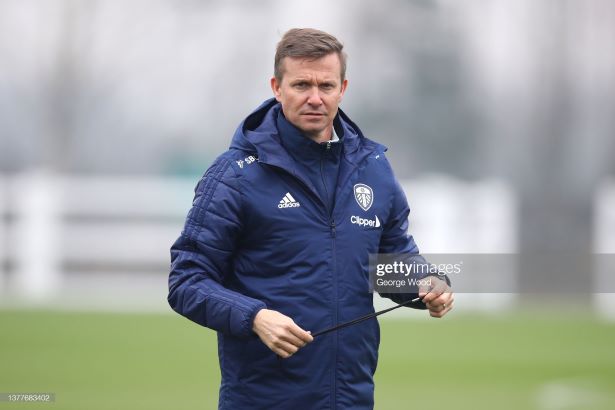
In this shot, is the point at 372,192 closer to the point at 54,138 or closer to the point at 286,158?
the point at 286,158

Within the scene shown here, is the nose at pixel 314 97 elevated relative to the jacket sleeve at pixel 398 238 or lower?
elevated

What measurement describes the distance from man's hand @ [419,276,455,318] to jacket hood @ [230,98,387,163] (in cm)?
53

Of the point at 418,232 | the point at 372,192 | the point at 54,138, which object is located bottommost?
the point at 372,192

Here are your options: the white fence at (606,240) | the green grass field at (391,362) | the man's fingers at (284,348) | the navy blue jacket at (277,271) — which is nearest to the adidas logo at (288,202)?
the navy blue jacket at (277,271)

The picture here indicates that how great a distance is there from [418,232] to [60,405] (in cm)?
1029

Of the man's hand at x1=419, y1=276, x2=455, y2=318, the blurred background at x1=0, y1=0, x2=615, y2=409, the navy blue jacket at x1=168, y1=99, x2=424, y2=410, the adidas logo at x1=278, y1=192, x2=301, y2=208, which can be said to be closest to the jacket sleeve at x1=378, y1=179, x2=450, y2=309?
the man's hand at x1=419, y1=276, x2=455, y2=318

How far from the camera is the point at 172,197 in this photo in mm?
18484

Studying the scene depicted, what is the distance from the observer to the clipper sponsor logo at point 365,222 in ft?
13.2

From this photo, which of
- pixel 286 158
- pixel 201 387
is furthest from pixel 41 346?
pixel 286 158

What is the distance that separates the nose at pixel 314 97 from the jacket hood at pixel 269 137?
171mm

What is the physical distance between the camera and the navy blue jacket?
3.90 m

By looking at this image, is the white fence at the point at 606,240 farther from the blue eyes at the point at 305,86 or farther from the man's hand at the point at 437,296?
the blue eyes at the point at 305,86

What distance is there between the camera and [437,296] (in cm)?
406

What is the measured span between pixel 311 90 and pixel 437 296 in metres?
0.86
